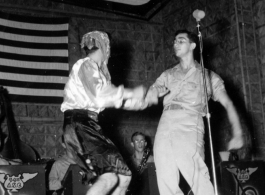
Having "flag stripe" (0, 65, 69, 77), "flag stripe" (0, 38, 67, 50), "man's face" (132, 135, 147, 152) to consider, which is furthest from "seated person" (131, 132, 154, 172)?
"flag stripe" (0, 38, 67, 50)

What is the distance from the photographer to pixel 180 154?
451 cm

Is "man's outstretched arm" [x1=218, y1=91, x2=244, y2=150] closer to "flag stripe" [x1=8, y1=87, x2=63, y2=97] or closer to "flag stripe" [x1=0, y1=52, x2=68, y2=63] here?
"flag stripe" [x1=8, y1=87, x2=63, y2=97]

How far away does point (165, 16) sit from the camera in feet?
32.8

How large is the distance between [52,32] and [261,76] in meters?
3.90

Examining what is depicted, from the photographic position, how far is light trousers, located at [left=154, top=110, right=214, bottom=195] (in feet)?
14.5

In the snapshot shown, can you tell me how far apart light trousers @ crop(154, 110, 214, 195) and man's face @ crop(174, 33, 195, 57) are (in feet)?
2.17

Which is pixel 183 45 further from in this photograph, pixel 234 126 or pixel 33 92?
pixel 33 92

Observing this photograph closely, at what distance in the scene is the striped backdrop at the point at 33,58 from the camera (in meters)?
8.44

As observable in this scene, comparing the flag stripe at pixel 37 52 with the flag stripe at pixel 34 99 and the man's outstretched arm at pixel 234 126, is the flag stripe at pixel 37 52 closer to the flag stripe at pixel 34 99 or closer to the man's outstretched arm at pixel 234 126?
the flag stripe at pixel 34 99

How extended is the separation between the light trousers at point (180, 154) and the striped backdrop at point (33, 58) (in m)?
4.30

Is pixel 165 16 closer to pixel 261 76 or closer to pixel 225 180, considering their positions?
pixel 261 76

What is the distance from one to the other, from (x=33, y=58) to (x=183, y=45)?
4473mm

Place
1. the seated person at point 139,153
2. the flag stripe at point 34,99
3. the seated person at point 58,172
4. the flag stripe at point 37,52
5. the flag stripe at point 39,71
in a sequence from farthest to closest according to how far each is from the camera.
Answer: the flag stripe at point 37,52 → the flag stripe at point 39,71 → the flag stripe at point 34,99 → the seated person at point 139,153 → the seated person at point 58,172

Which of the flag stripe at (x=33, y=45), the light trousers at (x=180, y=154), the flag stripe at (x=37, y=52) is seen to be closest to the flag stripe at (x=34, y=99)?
the flag stripe at (x=37, y=52)
